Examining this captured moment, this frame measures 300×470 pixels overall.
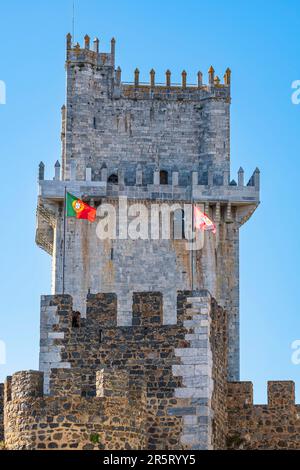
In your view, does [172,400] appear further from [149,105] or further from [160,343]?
[149,105]

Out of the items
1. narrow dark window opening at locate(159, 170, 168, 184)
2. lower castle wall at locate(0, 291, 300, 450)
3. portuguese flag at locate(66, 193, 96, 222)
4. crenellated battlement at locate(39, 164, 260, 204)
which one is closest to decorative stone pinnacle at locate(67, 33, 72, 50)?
crenellated battlement at locate(39, 164, 260, 204)

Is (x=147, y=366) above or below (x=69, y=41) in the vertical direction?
below

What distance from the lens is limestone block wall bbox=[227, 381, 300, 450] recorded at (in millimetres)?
46750

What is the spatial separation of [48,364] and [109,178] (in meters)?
34.1

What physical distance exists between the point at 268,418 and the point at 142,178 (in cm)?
3204

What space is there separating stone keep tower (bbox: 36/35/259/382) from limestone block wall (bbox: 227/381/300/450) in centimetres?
2738

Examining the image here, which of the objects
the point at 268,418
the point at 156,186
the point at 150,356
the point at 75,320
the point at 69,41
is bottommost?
the point at 268,418

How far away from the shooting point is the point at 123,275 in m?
76.0

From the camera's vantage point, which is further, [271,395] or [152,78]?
[152,78]

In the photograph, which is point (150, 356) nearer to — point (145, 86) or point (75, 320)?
point (75, 320)

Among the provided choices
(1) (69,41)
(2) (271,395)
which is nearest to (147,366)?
(2) (271,395)

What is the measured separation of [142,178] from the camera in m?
78.1

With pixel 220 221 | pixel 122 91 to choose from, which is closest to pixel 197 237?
pixel 220 221

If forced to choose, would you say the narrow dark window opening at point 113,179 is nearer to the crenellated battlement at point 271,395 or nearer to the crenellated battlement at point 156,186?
the crenellated battlement at point 156,186
